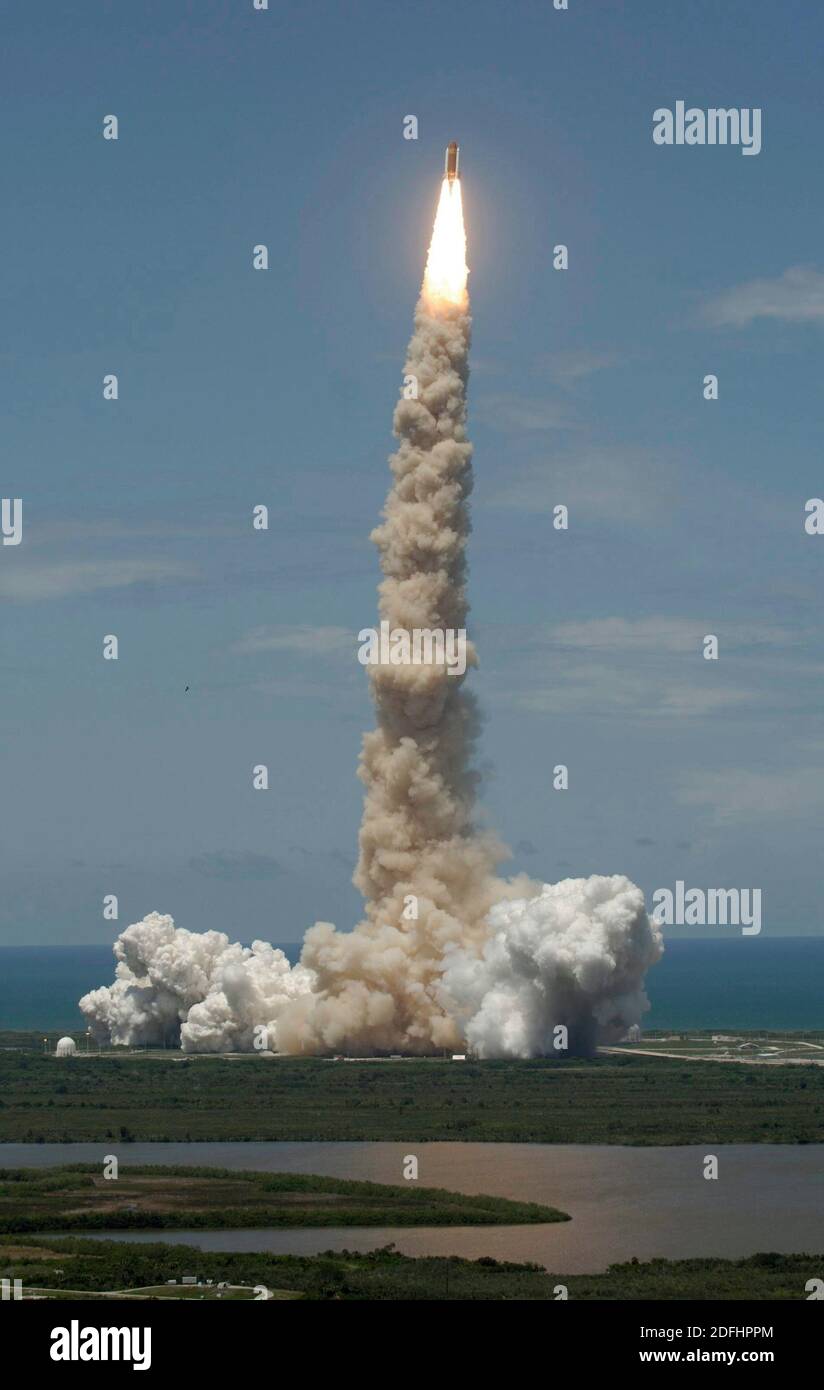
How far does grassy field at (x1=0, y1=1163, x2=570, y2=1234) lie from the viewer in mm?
72875

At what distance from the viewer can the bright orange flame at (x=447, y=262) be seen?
106 m

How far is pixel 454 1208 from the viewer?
245 ft

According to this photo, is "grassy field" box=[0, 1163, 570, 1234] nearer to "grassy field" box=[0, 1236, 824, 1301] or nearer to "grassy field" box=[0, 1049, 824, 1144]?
"grassy field" box=[0, 1236, 824, 1301]

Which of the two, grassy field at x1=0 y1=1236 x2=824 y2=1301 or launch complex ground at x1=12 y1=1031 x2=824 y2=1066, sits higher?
launch complex ground at x1=12 y1=1031 x2=824 y2=1066

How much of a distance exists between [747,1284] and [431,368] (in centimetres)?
5583

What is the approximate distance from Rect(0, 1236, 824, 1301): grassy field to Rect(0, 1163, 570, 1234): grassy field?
5318mm

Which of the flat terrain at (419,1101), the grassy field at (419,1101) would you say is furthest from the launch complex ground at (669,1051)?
the grassy field at (419,1101)

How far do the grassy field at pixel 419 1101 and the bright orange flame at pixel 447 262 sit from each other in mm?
34678

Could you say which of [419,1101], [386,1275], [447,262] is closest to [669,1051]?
[419,1101]

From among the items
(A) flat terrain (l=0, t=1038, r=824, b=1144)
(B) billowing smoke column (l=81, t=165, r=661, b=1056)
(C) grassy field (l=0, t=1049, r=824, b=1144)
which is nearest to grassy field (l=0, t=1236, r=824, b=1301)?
(A) flat terrain (l=0, t=1038, r=824, b=1144)

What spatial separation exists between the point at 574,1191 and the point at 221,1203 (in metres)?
11.5

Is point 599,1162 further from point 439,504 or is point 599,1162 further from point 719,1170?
point 439,504

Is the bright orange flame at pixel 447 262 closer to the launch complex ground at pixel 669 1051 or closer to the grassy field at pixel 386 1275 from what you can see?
the launch complex ground at pixel 669 1051
